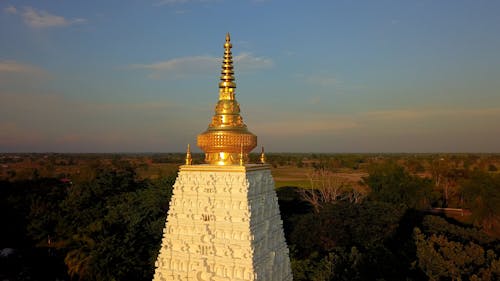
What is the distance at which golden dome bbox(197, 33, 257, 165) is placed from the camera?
9.21 metres

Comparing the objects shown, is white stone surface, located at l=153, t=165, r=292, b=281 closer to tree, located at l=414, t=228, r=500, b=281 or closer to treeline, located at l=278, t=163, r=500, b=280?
treeline, located at l=278, t=163, r=500, b=280

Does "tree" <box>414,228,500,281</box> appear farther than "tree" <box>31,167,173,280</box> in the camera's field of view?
No

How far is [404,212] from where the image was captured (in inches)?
1356

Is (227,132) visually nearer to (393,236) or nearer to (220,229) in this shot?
(220,229)

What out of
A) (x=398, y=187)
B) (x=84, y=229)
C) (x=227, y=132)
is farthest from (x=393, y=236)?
(x=227, y=132)

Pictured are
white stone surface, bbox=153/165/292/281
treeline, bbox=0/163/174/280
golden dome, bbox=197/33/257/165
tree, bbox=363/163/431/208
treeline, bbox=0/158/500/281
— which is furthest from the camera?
tree, bbox=363/163/431/208

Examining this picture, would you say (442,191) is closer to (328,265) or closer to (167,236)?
(328,265)

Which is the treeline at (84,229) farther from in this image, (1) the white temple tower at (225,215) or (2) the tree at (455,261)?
(2) the tree at (455,261)

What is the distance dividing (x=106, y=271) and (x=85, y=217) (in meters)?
10.8

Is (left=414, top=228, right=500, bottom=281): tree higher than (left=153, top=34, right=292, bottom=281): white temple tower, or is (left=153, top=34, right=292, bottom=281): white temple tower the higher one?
(left=153, top=34, right=292, bottom=281): white temple tower

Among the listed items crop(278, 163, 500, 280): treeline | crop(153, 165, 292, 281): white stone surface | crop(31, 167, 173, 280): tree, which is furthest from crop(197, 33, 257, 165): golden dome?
crop(31, 167, 173, 280): tree

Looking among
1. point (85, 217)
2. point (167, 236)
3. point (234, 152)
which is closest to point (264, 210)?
point (234, 152)

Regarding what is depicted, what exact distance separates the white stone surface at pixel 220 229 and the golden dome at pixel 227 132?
1.84ft

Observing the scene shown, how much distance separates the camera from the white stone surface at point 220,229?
8.20 m
